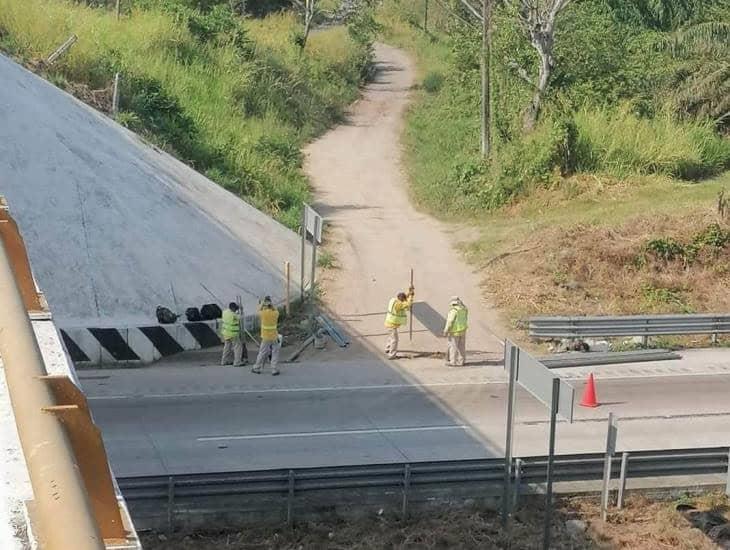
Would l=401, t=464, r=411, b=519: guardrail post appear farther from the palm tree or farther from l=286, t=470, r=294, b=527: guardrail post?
the palm tree

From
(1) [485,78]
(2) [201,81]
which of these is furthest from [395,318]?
(2) [201,81]

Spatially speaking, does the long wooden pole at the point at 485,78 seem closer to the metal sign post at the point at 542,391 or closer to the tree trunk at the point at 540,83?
the tree trunk at the point at 540,83

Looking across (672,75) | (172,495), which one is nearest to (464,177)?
(672,75)

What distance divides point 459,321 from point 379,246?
7.55 meters

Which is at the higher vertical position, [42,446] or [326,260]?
[42,446]

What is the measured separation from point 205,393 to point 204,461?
2801 mm

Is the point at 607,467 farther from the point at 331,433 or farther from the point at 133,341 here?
the point at 133,341

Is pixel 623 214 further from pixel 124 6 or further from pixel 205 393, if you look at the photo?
pixel 124 6

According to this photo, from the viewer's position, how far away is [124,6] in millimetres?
40438

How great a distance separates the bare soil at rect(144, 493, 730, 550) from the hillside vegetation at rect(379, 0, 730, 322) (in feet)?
29.1

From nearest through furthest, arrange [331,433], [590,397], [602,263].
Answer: [331,433], [590,397], [602,263]

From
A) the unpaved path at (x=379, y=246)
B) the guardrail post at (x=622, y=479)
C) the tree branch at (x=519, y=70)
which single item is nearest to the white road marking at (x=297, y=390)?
the unpaved path at (x=379, y=246)

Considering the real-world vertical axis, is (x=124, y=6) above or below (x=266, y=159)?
above

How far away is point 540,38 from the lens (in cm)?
3234
